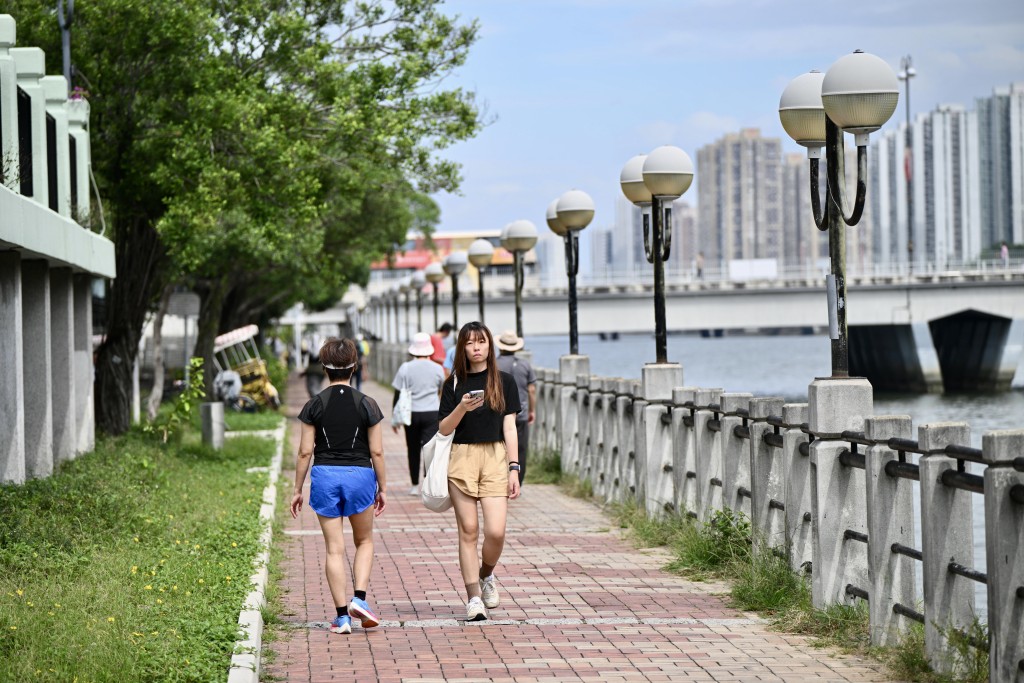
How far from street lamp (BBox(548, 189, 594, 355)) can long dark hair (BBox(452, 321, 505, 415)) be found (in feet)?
30.3

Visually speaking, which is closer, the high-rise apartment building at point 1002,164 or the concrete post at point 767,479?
the concrete post at point 767,479

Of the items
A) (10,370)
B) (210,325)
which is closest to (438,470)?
(10,370)

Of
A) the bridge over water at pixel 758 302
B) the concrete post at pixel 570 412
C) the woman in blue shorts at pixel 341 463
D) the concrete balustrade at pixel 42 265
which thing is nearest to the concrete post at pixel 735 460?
the woman in blue shorts at pixel 341 463

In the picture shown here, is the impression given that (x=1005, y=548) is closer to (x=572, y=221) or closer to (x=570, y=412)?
(x=570, y=412)

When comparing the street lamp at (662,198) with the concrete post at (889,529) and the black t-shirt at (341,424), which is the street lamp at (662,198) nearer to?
the black t-shirt at (341,424)

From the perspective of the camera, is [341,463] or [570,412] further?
[570,412]

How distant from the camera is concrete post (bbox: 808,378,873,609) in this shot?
8.40 m

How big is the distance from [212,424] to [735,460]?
11312 millimetres

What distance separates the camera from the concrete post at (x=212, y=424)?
67.1 feet

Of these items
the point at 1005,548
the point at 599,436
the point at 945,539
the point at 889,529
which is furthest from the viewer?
the point at 599,436

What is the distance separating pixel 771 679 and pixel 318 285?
42.2m

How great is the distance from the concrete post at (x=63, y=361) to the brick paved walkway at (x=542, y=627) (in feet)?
14.9

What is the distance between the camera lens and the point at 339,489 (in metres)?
8.43

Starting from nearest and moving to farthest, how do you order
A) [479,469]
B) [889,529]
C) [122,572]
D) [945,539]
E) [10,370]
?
[945,539] → [889,529] → [479,469] → [122,572] → [10,370]
